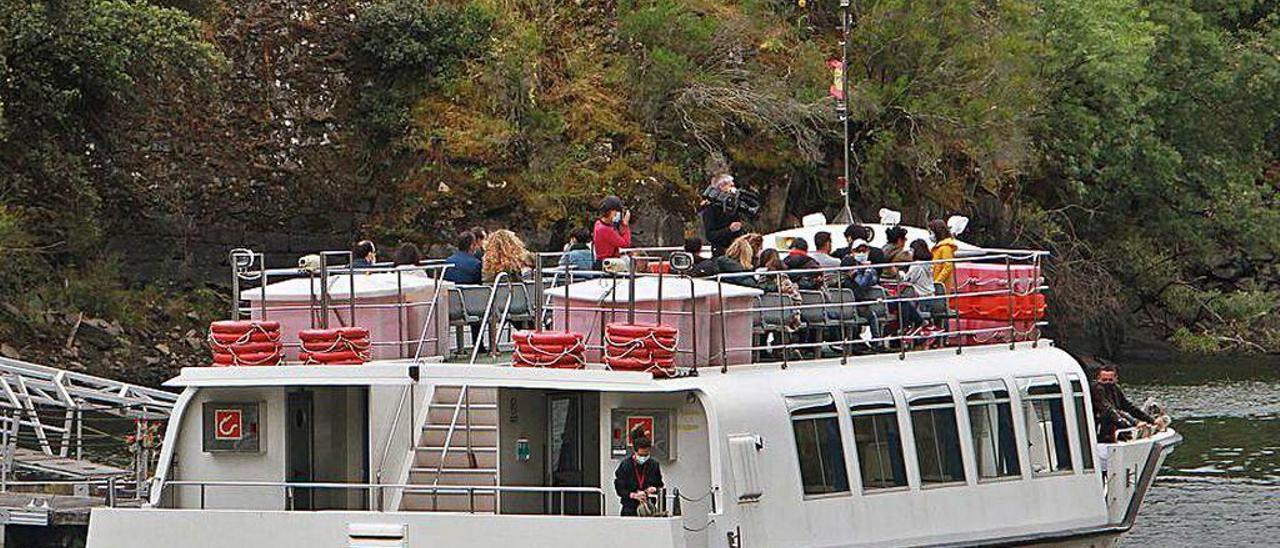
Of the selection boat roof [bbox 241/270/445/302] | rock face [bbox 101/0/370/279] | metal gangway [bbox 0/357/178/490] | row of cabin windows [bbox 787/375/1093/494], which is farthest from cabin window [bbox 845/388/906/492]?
rock face [bbox 101/0/370/279]

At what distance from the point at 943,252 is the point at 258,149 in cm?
2856

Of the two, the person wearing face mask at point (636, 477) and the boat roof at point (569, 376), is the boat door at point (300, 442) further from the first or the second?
the person wearing face mask at point (636, 477)

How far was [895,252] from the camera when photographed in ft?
77.0

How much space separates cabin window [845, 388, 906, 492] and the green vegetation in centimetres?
2578

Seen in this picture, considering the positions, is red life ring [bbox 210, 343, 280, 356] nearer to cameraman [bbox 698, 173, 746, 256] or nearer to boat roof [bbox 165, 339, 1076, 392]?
boat roof [bbox 165, 339, 1076, 392]

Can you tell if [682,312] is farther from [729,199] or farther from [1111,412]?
[1111,412]

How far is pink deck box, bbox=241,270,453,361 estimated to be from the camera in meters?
20.7

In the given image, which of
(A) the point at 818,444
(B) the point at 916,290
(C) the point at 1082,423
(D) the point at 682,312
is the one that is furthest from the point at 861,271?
(D) the point at 682,312

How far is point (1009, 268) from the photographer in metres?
22.9

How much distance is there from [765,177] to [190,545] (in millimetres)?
34217

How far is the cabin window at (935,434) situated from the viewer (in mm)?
21234

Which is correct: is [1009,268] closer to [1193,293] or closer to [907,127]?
[907,127]

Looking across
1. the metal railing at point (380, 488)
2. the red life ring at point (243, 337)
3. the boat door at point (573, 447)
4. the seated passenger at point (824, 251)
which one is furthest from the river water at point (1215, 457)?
the red life ring at point (243, 337)

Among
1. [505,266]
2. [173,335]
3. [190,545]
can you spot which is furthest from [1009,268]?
[173,335]
